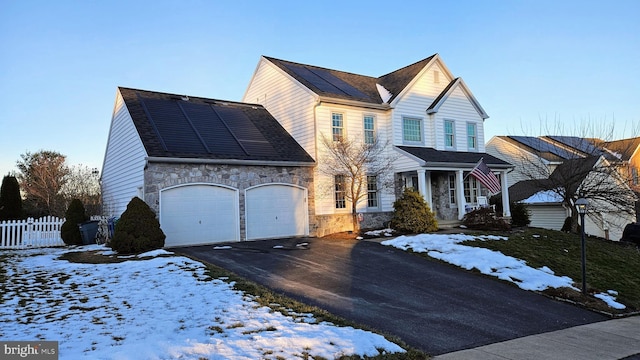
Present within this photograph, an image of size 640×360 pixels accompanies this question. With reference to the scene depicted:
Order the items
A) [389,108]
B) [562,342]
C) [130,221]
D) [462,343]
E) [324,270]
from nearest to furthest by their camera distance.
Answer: [462,343], [562,342], [324,270], [130,221], [389,108]

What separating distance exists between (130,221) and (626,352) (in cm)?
1200

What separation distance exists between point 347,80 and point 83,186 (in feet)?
68.6

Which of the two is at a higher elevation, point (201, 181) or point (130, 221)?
point (201, 181)

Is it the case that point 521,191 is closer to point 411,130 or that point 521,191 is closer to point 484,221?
point 411,130

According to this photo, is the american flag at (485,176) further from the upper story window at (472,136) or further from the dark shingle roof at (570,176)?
the upper story window at (472,136)

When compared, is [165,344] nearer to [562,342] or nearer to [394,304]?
[394,304]

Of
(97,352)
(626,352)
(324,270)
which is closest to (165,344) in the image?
(97,352)

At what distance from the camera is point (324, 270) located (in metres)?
10.4

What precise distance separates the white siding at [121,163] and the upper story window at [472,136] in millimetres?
15874

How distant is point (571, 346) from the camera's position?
6.50 metres

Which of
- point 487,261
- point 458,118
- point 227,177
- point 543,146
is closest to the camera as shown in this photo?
point 487,261

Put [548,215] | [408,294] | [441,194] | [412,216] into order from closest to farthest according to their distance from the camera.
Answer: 1. [408,294]
2. [412,216]
3. [441,194]
4. [548,215]

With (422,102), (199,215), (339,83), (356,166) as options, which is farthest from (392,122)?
(199,215)

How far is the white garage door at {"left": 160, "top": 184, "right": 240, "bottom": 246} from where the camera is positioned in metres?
14.5
